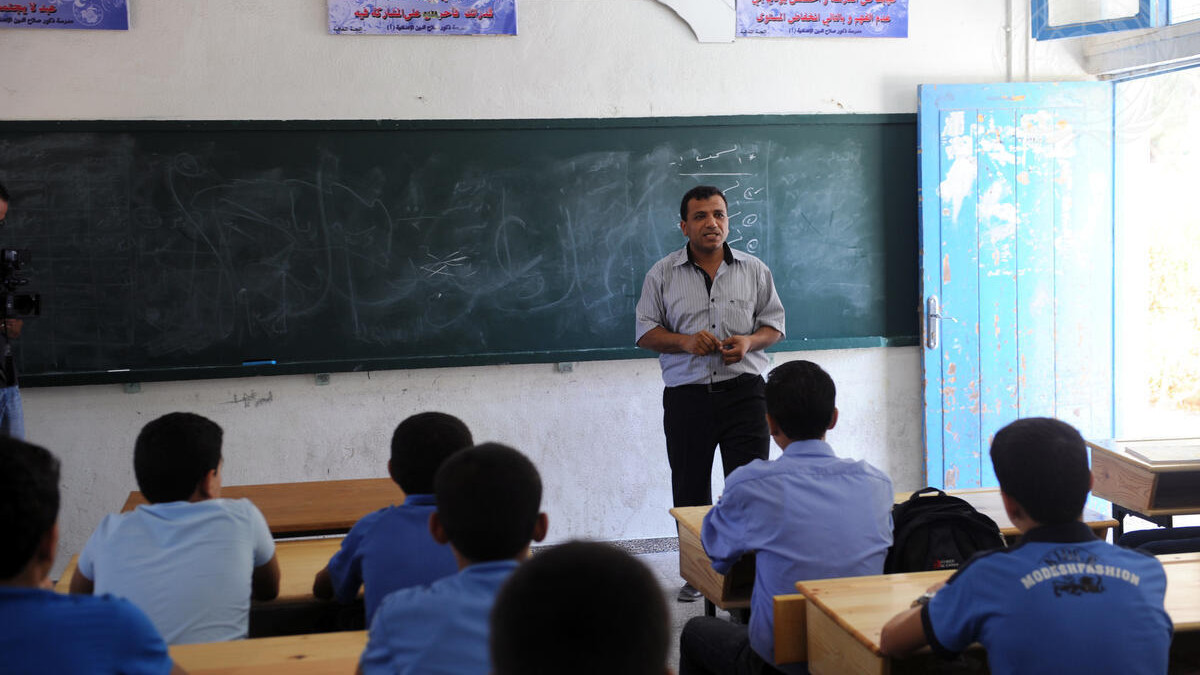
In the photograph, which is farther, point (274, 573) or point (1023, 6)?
point (1023, 6)

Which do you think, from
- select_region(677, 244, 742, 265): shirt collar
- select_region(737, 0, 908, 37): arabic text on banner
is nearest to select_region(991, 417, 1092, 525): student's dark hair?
select_region(677, 244, 742, 265): shirt collar

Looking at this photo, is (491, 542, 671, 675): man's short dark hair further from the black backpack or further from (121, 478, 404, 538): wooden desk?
(121, 478, 404, 538): wooden desk

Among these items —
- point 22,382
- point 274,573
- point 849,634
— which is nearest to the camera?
point 849,634

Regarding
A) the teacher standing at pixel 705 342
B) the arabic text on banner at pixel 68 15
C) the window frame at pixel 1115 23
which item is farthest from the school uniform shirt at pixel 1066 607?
the arabic text on banner at pixel 68 15

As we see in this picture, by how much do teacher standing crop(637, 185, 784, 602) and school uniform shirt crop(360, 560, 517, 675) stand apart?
2.41 metres

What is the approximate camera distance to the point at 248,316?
4.45m

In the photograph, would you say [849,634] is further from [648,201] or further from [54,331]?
[54,331]

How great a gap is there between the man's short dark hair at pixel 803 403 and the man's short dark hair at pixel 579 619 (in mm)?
1501

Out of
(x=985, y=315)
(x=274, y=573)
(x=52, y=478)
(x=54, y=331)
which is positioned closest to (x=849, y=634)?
(x=274, y=573)

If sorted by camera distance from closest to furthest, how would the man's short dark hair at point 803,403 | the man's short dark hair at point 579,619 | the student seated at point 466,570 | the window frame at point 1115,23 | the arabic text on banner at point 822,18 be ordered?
the man's short dark hair at point 579,619 < the student seated at point 466,570 < the man's short dark hair at point 803,403 < the window frame at point 1115,23 < the arabic text on banner at point 822,18

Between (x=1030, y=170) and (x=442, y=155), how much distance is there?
2.70m

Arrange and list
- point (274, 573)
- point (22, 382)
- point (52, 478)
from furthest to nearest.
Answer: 1. point (22, 382)
2. point (274, 573)
3. point (52, 478)

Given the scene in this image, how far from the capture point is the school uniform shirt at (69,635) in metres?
1.28

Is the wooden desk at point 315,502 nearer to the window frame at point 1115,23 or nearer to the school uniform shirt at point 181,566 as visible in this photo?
the school uniform shirt at point 181,566
